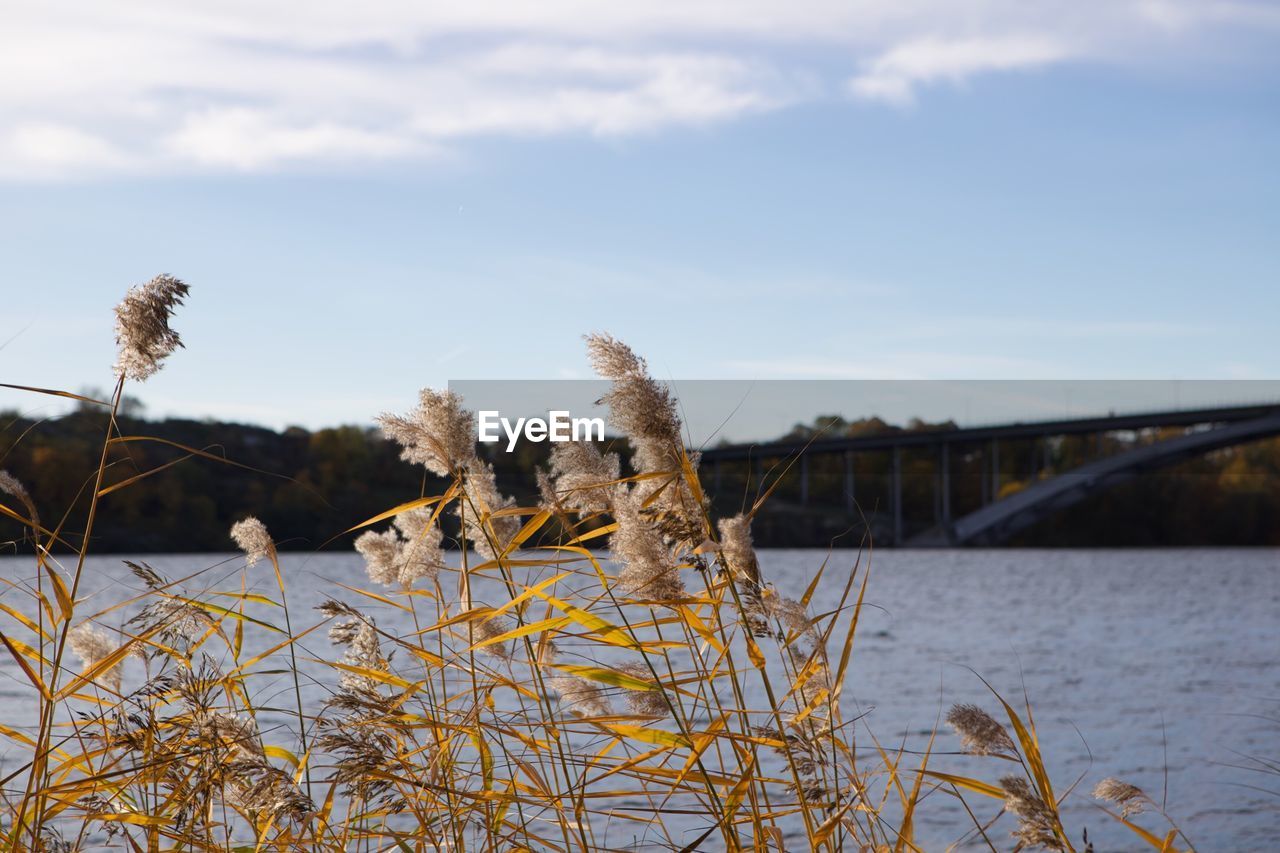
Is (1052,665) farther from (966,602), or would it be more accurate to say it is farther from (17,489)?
(17,489)

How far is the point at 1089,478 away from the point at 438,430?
225 ft

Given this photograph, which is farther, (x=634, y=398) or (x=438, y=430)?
(x=438, y=430)

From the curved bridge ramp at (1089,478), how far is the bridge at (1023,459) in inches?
2.1

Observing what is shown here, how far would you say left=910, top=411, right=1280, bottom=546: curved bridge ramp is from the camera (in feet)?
211

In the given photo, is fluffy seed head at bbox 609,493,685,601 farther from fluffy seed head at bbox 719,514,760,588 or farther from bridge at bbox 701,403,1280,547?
bridge at bbox 701,403,1280,547

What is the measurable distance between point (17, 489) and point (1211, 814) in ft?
44.5

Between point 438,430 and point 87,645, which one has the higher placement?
point 438,430

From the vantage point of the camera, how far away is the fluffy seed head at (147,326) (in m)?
2.06

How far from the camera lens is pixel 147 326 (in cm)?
207

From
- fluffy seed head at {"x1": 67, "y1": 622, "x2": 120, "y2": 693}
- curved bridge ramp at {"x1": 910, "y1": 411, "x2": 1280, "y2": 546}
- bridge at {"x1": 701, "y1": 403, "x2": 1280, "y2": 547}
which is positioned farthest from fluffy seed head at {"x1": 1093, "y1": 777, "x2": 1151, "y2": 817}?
curved bridge ramp at {"x1": 910, "y1": 411, "x2": 1280, "y2": 546}

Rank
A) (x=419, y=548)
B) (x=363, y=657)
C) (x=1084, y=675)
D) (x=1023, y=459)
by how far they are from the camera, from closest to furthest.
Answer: (x=419, y=548)
(x=363, y=657)
(x=1084, y=675)
(x=1023, y=459)

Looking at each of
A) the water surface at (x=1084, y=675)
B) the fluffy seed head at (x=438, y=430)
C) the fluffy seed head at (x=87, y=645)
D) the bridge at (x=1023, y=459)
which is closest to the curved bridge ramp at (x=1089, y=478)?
the bridge at (x=1023, y=459)

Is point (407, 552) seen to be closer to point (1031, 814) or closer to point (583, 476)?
point (583, 476)

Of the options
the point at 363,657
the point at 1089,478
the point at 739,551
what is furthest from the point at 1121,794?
the point at 1089,478
